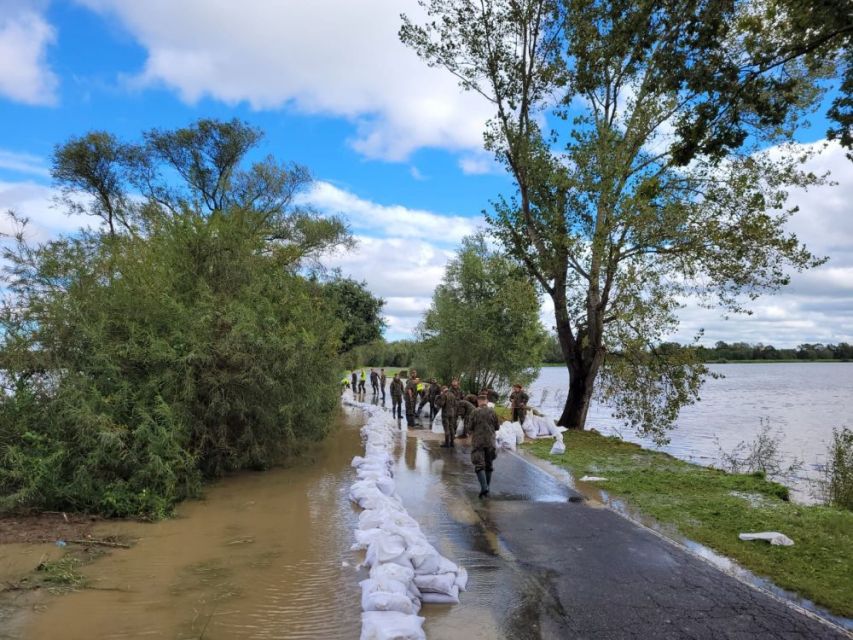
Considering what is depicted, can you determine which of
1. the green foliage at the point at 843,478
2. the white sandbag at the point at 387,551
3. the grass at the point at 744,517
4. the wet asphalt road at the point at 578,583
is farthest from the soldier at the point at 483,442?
the green foliage at the point at 843,478

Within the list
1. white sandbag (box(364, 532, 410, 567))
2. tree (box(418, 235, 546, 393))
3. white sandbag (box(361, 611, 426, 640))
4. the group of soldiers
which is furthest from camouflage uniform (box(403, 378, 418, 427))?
white sandbag (box(361, 611, 426, 640))

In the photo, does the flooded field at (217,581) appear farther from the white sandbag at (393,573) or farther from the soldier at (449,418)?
the soldier at (449,418)

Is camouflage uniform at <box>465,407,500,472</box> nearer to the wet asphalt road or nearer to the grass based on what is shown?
the wet asphalt road

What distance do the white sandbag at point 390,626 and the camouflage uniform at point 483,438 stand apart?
5.07m

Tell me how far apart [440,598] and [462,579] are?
408 millimetres

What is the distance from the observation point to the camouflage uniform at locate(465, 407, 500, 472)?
31.6 ft

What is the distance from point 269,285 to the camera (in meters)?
11.4

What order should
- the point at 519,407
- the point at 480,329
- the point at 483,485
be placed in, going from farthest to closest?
1. the point at 480,329
2. the point at 519,407
3. the point at 483,485

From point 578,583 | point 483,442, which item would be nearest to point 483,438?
point 483,442

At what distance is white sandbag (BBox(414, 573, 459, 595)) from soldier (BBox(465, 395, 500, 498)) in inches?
167

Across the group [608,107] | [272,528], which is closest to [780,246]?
[608,107]

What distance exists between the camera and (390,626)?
170 inches

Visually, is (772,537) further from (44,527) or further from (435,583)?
(44,527)

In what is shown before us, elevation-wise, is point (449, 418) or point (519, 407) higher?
point (519, 407)
